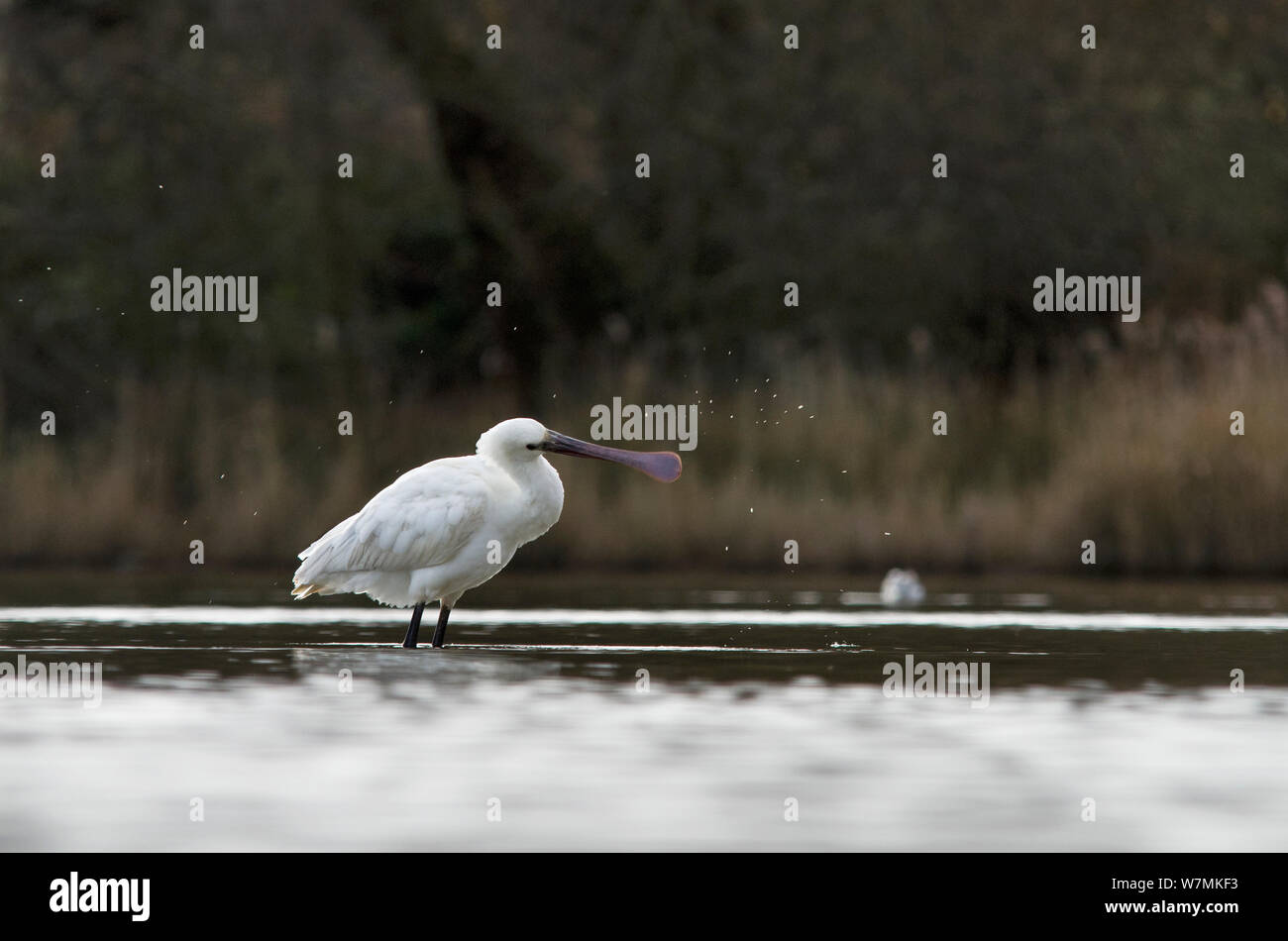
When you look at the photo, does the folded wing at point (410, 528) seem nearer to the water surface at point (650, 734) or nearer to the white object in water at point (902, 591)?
the water surface at point (650, 734)

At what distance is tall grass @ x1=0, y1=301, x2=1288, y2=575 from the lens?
16.6 metres

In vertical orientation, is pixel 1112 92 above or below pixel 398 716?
above

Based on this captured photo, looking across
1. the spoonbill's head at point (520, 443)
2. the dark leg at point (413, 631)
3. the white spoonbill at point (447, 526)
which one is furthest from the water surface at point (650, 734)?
the spoonbill's head at point (520, 443)

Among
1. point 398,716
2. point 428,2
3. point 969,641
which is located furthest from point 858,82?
point 398,716

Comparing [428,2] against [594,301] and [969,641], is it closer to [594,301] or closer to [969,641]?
[594,301]

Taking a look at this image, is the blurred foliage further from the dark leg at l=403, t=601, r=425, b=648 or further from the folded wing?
the dark leg at l=403, t=601, r=425, b=648

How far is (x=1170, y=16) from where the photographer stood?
957 inches

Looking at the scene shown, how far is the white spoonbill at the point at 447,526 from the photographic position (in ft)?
36.5

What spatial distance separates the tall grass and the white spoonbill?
6144mm

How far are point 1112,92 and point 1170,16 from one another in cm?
99

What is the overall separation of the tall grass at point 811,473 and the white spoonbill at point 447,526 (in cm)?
614
